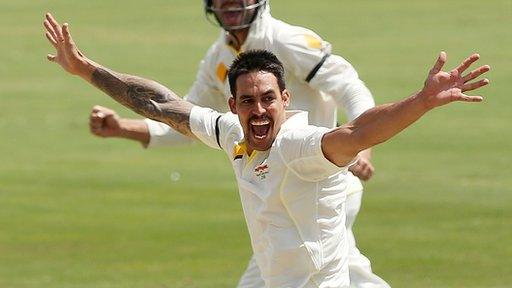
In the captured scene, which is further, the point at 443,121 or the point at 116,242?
the point at 443,121

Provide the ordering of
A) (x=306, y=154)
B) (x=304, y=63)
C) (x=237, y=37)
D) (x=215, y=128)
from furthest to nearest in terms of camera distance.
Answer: (x=237, y=37) < (x=304, y=63) < (x=215, y=128) < (x=306, y=154)

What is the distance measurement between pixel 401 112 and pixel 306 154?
0.59 metres

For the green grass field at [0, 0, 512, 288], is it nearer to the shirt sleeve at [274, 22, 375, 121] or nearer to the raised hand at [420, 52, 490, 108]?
the shirt sleeve at [274, 22, 375, 121]

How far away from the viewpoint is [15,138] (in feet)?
62.2

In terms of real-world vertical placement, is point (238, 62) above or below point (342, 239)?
above

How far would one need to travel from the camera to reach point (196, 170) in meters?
16.8

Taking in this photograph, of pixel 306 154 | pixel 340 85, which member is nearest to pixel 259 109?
pixel 306 154

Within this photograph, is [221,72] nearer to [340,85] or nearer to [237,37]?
[237,37]

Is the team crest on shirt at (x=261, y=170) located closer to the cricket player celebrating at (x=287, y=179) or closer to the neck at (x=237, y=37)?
the cricket player celebrating at (x=287, y=179)

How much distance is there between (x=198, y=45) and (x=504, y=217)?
11158mm

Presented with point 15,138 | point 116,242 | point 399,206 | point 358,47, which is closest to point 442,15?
point 358,47

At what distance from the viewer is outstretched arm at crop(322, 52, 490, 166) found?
617 cm

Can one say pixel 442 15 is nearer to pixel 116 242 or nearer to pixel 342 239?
pixel 116 242

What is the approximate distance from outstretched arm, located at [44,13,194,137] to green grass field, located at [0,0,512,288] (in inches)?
134
